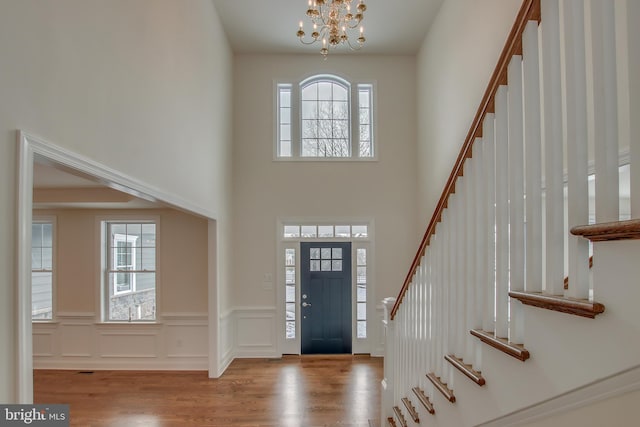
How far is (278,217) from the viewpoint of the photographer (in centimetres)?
695

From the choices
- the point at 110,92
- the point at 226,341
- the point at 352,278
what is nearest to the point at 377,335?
the point at 352,278

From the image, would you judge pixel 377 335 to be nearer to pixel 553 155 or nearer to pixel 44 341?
pixel 44 341

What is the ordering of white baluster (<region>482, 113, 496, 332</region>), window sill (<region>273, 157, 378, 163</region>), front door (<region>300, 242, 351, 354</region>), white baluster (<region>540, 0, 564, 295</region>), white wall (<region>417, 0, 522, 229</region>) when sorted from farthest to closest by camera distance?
window sill (<region>273, 157, 378, 163</region>)
front door (<region>300, 242, 351, 354</region>)
white wall (<region>417, 0, 522, 229</region>)
white baluster (<region>482, 113, 496, 332</region>)
white baluster (<region>540, 0, 564, 295</region>)

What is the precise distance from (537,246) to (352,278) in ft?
18.8

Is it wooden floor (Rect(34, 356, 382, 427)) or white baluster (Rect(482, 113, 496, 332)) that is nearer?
white baluster (Rect(482, 113, 496, 332))

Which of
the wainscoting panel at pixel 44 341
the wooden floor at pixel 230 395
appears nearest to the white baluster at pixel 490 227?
the wooden floor at pixel 230 395

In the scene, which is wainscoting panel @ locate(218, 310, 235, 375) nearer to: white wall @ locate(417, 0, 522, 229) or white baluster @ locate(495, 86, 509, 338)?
white wall @ locate(417, 0, 522, 229)

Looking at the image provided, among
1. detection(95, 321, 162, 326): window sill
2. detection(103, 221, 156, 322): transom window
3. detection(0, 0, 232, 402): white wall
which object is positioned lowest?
detection(95, 321, 162, 326): window sill

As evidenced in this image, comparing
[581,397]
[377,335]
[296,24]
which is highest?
[296,24]

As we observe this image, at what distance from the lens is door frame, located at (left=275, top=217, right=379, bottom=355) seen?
6820 millimetres

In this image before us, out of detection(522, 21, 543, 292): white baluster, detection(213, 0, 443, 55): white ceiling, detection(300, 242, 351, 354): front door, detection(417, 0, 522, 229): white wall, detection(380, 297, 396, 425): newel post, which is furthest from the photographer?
detection(300, 242, 351, 354): front door

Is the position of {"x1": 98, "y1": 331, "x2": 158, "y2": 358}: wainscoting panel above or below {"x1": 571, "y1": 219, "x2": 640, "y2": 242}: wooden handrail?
below

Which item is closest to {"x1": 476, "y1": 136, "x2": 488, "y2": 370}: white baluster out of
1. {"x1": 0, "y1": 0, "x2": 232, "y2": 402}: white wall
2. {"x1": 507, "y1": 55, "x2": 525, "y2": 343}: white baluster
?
{"x1": 507, "y1": 55, "x2": 525, "y2": 343}: white baluster

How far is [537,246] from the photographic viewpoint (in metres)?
1.29
